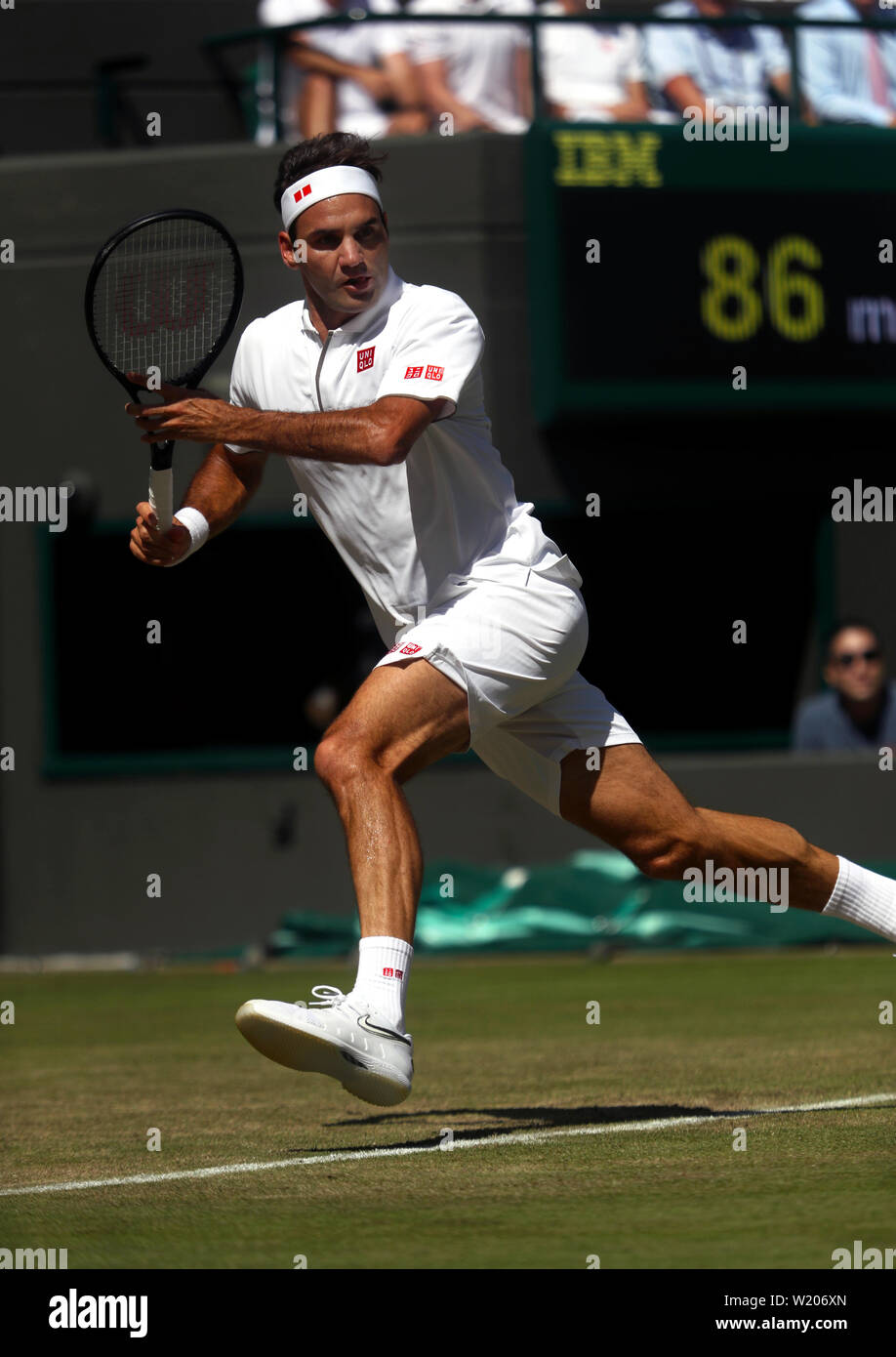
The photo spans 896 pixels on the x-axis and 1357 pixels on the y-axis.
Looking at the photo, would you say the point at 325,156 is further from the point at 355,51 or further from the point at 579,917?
the point at 355,51

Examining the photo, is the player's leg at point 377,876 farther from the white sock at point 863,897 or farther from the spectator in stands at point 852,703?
the spectator in stands at point 852,703

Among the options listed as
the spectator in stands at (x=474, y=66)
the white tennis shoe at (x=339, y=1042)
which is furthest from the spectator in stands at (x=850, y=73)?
the white tennis shoe at (x=339, y=1042)

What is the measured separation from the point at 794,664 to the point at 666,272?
2.61 metres

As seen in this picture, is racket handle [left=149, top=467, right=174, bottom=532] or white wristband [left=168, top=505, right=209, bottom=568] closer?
racket handle [left=149, top=467, right=174, bottom=532]

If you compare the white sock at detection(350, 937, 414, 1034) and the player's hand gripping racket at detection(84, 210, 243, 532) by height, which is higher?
the player's hand gripping racket at detection(84, 210, 243, 532)

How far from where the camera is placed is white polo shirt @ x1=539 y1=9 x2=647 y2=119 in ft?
43.1

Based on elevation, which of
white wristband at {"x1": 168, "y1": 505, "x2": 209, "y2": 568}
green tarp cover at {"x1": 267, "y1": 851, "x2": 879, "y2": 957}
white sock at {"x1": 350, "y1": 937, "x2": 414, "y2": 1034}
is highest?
white wristband at {"x1": 168, "y1": 505, "x2": 209, "y2": 568}

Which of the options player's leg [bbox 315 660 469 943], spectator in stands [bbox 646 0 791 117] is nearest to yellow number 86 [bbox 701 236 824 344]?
spectator in stands [bbox 646 0 791 117]

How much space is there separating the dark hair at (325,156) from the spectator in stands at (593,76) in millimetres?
7713

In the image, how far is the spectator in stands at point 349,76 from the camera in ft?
42.7

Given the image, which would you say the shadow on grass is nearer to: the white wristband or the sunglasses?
the white wristband

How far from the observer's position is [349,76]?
13.1 metres

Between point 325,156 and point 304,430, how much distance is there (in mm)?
817

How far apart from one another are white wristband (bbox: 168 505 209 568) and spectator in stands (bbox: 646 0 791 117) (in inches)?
321
